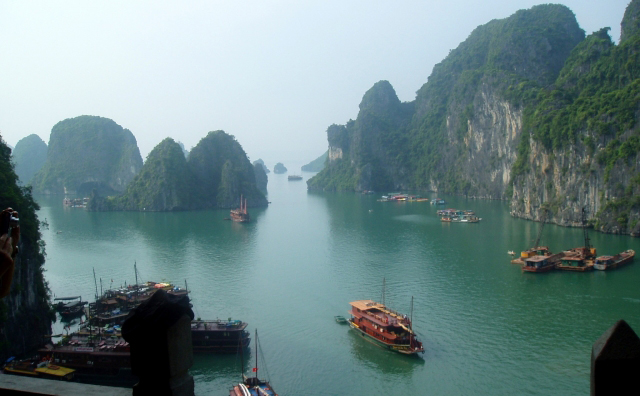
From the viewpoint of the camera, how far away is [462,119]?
76688 mm

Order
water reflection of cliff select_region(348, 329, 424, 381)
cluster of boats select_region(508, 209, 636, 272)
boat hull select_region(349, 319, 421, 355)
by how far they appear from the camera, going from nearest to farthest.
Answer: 1. water reflection of cliff select_region(348, 329, 424, 381)
2. boat hull select_region(349, 319, 421, 355)
3. cluster of boats select_region(508, 209, 636, 272)

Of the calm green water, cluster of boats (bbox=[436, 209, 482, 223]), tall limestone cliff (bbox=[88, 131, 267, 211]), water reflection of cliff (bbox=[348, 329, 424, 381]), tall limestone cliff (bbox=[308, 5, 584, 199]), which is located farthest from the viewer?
tall limestone cliff (bbox=[308, 5, 584, 199])

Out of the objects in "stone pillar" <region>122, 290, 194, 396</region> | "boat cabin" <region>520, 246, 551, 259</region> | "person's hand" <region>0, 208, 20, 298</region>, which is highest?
"person's hand" <region>0, 208, 20, 298</region>

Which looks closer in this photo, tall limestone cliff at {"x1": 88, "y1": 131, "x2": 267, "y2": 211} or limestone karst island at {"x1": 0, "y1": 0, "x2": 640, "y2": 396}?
limestone karst island at {"x1": 0, "y1": 0, "x2": 640, "y2": 396}

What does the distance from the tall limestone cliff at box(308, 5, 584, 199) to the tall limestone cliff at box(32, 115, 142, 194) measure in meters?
35.6

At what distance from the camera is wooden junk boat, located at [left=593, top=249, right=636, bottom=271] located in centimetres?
2600

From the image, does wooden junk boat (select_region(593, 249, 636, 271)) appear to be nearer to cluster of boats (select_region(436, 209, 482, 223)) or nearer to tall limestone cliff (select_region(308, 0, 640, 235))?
tall limestone cliff (select_region(308, 0, 640, 235))

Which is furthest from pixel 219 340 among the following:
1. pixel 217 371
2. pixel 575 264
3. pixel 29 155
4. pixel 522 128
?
pixel 29 155

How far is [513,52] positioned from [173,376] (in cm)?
7826

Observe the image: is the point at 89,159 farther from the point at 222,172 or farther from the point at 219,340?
the point at 219,340

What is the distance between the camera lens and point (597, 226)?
122ft

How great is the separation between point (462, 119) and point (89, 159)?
64.6m

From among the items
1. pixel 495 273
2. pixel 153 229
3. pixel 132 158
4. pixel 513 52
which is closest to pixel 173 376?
pixel 495 273

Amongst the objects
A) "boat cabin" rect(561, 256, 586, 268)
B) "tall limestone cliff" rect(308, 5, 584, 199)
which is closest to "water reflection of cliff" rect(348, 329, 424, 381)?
"boat cabin" rect(561, 256, 586, 268)
